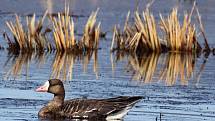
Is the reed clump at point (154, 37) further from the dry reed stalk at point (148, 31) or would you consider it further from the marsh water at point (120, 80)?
the marsh water at point (120, 80)

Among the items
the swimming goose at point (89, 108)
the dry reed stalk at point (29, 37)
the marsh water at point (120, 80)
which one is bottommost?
the swimming goose at point (89, 108)

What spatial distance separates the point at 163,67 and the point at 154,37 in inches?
95.7

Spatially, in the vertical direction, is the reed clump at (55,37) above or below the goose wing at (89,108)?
above

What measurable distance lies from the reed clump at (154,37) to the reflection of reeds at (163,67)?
299 millimetres

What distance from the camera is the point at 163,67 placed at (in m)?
19.3

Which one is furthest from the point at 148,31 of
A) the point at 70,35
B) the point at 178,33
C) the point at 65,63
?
the point at 65,63

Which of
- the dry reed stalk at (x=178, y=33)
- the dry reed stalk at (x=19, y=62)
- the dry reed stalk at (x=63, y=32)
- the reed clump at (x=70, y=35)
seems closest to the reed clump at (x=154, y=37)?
the dry reed stalk at (x=178, y=33)

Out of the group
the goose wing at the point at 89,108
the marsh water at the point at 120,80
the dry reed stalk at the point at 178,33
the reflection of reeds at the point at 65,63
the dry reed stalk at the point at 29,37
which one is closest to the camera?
the goose wing at the point at 89,108

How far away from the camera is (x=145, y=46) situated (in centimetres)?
2195

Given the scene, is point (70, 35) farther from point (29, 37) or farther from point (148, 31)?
point (148, 31)

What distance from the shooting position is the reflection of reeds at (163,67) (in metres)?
17.4

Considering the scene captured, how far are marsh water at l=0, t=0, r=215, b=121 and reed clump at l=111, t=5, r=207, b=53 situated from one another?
0.34m

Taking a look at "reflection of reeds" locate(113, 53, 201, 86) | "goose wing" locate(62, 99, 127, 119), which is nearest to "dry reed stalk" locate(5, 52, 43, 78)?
"reflection of reeds" locate(113, 53, 201, 86)

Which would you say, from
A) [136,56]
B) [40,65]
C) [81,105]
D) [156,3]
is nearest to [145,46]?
[136,56]
